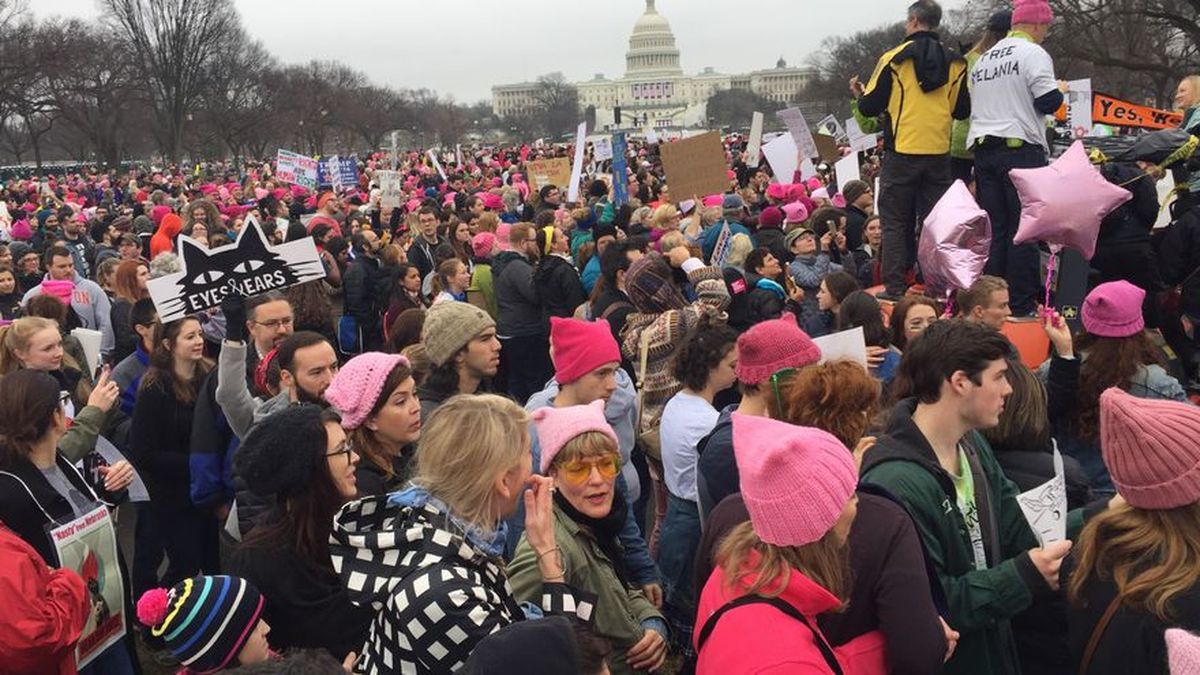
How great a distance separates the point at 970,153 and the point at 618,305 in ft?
9.62

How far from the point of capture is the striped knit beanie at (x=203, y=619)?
269cm

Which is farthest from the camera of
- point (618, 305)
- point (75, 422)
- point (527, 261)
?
point (527, 261)

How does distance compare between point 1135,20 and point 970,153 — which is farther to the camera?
point 1135,20

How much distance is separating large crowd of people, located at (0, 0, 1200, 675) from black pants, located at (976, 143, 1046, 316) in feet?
0.07

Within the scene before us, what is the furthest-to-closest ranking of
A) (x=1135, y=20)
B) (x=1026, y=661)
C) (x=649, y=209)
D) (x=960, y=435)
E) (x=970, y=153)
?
(x=1135, y=20) → (x=649, y=209) → (x=970, y=153) → (x=1026, y=661) → (x=960, y=435)

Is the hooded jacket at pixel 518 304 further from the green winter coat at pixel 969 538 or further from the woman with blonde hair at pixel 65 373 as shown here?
the green winter coat at pixel 969 538

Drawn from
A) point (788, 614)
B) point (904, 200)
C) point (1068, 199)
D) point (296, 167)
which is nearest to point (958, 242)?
point (1068, 199)

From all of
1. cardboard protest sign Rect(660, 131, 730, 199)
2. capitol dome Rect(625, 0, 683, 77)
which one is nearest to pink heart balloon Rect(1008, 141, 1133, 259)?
cardboard protest sign Rect(660, 131, 730, 199)

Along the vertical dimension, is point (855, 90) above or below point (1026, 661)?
above

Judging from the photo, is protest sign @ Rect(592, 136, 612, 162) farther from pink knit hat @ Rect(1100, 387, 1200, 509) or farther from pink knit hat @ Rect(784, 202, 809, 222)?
pink knit hat @ Rect(1100, 387, 1200, 509)

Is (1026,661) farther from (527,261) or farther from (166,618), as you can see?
(527,261)

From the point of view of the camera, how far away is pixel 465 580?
8.86 ft

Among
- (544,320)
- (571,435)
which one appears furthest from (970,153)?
(571,435)

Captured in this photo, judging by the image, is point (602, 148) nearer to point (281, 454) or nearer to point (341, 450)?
point (341, 450)
